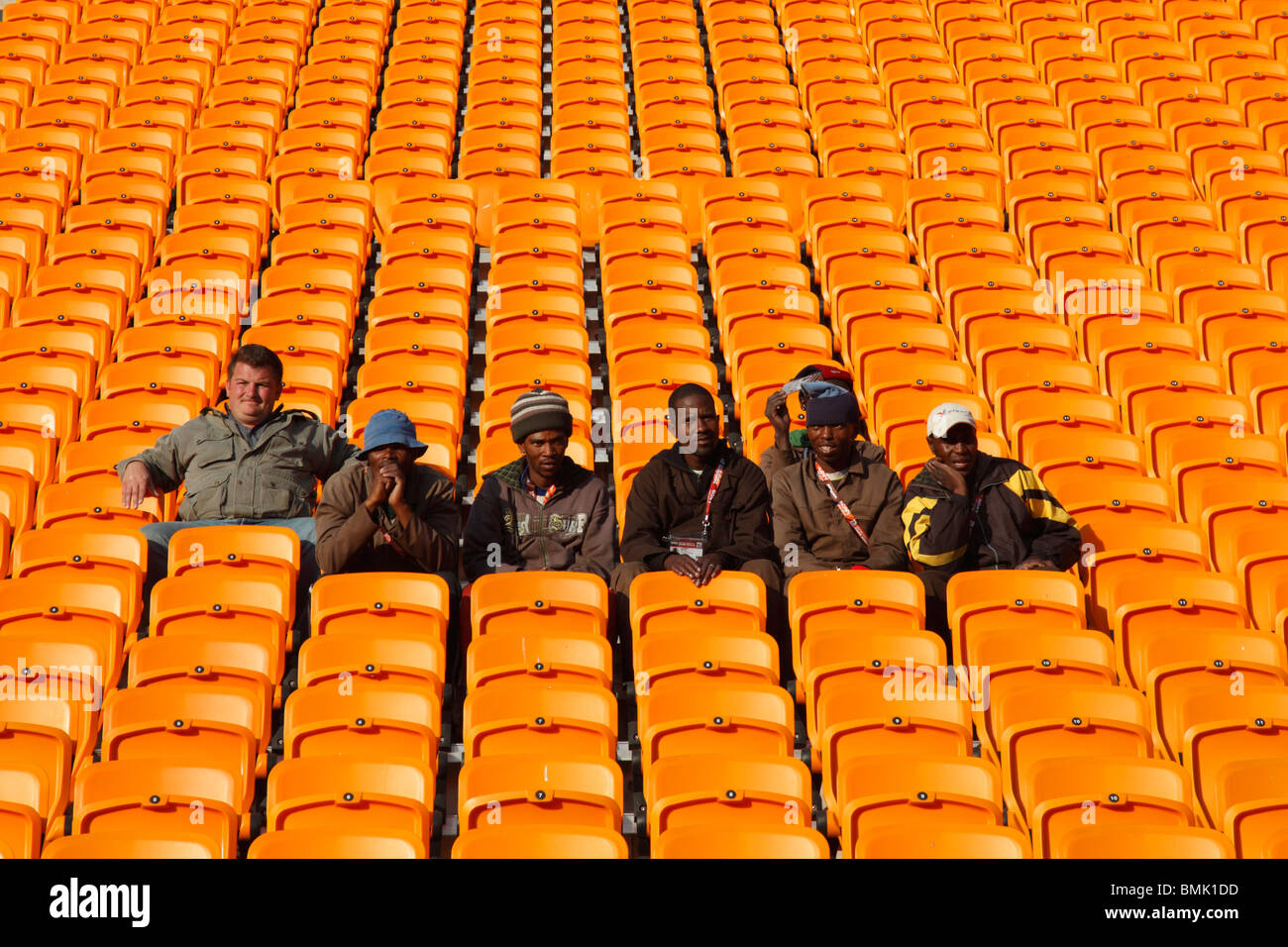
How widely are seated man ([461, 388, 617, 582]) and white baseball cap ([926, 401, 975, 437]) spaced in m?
1.31

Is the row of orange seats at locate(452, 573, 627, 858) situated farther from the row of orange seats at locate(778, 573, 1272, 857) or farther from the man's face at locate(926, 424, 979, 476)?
the man's face at locate(926, 424, 979, 476)

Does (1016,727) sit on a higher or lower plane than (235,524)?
lower

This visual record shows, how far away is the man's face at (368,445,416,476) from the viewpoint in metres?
5.34

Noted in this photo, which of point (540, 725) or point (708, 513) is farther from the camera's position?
point (708, 513)

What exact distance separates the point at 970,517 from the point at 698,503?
1.07 m

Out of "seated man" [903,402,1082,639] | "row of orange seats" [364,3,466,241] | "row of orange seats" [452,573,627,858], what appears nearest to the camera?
"row of orange seats" [452,573,627,858]

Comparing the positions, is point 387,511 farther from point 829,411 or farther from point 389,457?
point 829,411

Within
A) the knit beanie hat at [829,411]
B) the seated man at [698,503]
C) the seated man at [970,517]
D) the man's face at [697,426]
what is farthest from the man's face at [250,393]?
the seated man at [970,517]

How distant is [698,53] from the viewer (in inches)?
455

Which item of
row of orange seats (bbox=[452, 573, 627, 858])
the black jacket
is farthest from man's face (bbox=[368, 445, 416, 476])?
the black jacket

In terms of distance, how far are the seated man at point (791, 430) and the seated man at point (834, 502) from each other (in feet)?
0.46

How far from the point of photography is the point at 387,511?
5402mm

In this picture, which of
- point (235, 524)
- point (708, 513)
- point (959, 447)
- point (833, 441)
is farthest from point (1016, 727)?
point (235, 524)

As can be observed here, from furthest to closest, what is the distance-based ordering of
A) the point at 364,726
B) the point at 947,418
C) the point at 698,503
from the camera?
the point at 698,503 < the point at 947,418 < the point at 364,726
